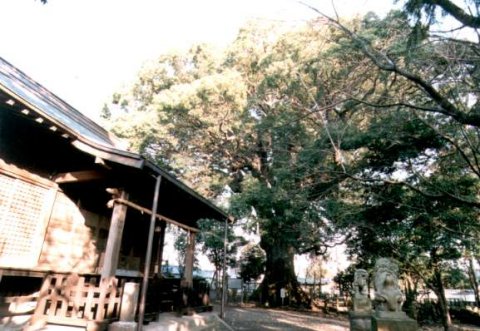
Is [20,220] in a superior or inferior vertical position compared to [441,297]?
superior

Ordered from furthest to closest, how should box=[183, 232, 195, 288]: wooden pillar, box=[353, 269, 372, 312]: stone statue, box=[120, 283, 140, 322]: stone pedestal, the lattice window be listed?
1. box=[353, 269, 372, 312]: stone statue
2. box=[183, 232, 195, 288]: wooden pillar
3. the lattice window
4. box=[120, 283, 140, 322]: stone pedestal

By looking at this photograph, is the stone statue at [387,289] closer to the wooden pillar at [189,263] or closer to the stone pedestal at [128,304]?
the stone pedestal at [128,304]

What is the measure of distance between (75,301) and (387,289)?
5800mm

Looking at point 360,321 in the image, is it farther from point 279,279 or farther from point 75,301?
point 279,279

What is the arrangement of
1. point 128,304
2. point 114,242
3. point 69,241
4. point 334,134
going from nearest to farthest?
point 128,304 < point 114,242 < point 69,241 < point 334,134

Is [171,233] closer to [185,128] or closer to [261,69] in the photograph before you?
[185,128]

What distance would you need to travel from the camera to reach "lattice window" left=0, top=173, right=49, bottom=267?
5.89m

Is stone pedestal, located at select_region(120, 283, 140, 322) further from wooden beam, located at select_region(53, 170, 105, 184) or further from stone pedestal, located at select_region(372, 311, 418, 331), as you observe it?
stone pedestal, located at select_region(372, 311, 418, 331)

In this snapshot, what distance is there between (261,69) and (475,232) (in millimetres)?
11600

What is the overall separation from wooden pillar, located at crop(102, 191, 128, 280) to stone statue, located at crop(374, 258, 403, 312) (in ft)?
16.7

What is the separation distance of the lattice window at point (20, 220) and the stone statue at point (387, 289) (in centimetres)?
687

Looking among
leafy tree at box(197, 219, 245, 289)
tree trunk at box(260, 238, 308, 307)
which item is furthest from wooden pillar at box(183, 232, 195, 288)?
tree trunk at box(260, 238, 308, 307)

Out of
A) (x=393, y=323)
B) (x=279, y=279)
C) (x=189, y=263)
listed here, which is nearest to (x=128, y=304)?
(x=189, y=263)

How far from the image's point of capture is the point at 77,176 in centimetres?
676
